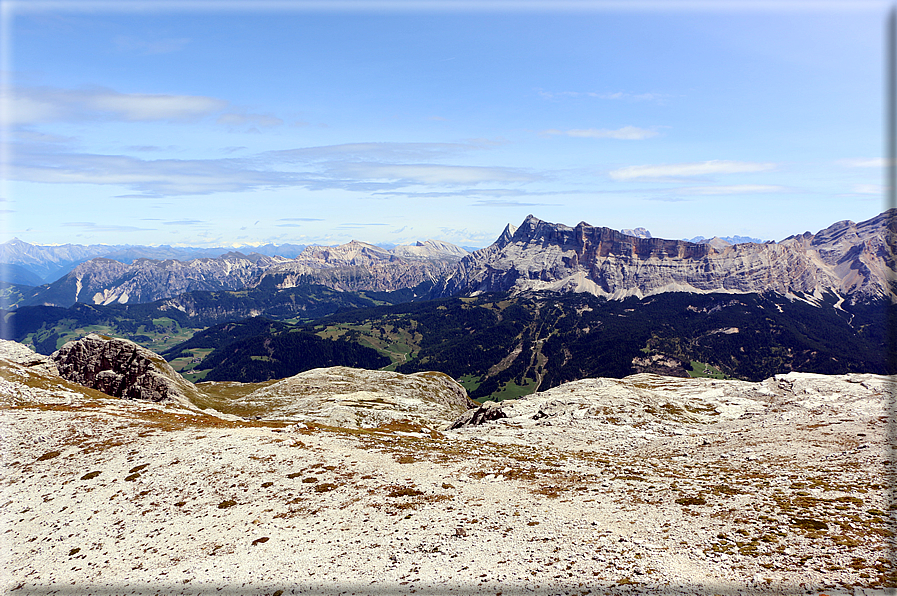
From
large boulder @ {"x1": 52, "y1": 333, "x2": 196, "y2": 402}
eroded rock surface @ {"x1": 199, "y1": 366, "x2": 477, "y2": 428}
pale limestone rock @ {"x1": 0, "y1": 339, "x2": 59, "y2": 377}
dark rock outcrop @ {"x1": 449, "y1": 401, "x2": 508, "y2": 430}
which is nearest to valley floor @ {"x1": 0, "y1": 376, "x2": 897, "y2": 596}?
dark rock outcrop @ {"x1": 449, "y1": 401, "x2": 508, "y2": 430}

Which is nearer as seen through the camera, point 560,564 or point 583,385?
point 560,564

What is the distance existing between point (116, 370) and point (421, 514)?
352ft

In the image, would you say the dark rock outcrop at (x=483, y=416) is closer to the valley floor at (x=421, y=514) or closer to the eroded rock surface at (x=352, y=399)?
the eroded rock surface at (x=352, y=399)

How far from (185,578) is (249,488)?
12.1 m

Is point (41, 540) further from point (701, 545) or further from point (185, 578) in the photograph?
point (701, 545)

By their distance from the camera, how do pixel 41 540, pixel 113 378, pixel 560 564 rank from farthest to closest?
pixel 113 378 < pixel 41 540 < pixel 560 564

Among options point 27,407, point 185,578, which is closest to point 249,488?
point 185,578

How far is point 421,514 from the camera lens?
31.4 m

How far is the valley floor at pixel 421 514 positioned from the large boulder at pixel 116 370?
4665 cm

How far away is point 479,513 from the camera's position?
31438 millimetres

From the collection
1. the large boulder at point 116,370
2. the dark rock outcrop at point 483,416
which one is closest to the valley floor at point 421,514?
the dark rock outcrop at point 483,416

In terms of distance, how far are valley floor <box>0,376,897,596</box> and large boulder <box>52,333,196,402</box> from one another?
4665 centimetres

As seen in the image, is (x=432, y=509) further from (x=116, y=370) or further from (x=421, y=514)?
(x=116, y=370)

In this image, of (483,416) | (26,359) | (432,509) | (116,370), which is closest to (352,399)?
(483,416)
